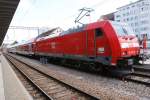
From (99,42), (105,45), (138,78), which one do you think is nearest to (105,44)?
(105,45)

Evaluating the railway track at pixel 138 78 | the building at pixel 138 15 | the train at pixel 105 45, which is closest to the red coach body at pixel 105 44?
the train at pixel 105 45

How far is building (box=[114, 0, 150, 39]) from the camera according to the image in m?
84.8

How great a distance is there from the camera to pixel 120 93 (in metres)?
8.66

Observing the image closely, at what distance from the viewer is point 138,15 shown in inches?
3533

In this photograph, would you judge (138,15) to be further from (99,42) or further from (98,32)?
(99,42)

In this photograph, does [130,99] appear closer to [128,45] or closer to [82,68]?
[128,45]

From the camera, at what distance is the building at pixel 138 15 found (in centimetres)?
8475

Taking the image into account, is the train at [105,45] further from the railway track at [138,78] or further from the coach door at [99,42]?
the railway track at [138,78]

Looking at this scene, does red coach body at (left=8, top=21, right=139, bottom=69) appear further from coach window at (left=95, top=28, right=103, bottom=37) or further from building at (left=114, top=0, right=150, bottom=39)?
building at (left=114, top=0, right=150, bottom=39)

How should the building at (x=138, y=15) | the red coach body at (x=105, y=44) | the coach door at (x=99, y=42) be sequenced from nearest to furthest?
the red coach body at (x=105, y=44) < the coach door at (x=99, y=42) < the building at (x=138, y=15)

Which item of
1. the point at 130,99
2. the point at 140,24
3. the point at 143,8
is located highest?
the point at 143,8

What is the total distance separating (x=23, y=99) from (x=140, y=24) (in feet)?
279

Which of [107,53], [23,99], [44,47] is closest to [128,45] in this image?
[107,53]

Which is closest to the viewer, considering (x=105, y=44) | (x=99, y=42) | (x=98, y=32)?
(x=105, y=44)
